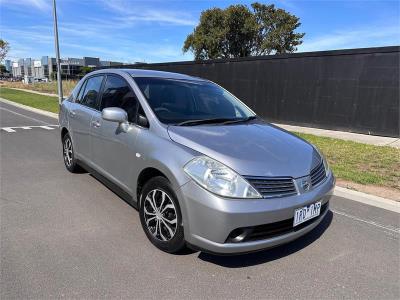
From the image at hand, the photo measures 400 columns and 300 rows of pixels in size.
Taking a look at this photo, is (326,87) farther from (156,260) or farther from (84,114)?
(156,260)

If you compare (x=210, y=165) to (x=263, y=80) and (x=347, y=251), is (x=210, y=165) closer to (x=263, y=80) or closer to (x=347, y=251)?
(x=347, y=251)

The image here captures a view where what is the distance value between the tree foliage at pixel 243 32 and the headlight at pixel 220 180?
1586 inches

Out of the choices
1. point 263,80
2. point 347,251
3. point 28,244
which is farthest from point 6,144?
point 263,80

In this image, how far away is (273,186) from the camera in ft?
9.96

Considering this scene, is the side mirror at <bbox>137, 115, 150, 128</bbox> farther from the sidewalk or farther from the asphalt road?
the sidewalk

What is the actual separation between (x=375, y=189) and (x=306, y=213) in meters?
3.06

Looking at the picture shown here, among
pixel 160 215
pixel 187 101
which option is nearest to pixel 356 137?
pixel 187 101

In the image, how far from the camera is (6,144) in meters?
9.02

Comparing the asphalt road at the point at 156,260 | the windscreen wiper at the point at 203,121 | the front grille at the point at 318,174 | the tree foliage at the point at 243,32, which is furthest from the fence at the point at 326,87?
the tree foliage at the point at 243,32

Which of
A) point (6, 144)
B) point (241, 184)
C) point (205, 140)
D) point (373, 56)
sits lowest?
point (6, 144)

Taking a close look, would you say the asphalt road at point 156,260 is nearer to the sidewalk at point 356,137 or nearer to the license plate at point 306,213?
the license plate at point 306,213

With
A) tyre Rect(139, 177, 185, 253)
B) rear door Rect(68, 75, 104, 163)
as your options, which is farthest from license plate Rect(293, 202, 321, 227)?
rear door Rect(68, 75, 104, 163)

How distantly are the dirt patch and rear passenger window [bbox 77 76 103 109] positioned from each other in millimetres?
3977

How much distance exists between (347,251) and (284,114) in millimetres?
10463
